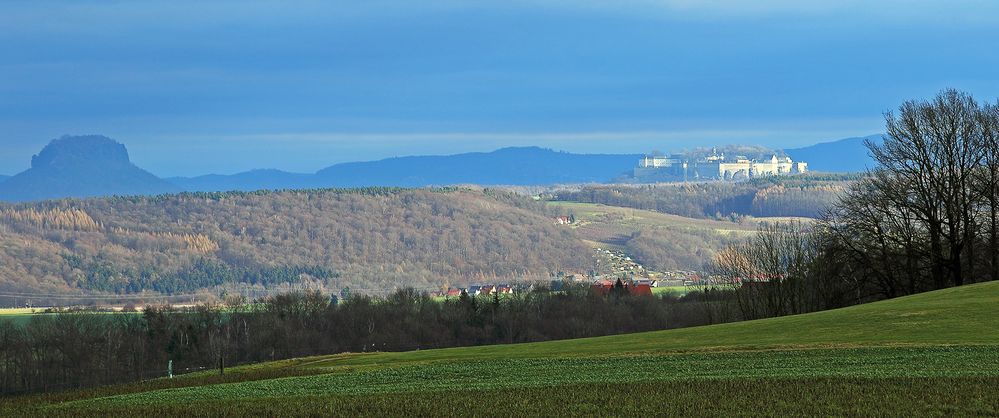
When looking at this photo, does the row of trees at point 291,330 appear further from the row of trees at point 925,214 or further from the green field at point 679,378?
the green field at point 679,378

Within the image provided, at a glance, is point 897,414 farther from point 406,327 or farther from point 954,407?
point 406,327

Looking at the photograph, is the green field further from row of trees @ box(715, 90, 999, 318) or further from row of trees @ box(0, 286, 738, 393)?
row of trees @ box(0, 286, 738, 393)

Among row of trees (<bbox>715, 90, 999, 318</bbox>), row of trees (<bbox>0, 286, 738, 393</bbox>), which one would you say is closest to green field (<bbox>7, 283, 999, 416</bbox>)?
row of trees (<bbox>715, 90, 999, 318</bbox>)

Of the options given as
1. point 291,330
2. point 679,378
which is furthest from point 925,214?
point 291,330

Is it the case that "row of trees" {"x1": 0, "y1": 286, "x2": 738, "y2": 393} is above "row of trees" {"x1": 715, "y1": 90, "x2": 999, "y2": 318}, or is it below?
below

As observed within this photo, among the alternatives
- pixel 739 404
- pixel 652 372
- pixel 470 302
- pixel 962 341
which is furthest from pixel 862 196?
pixel 470 302

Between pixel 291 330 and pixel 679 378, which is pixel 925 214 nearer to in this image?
pixel 679 378

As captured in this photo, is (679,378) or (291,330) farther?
(291,330)

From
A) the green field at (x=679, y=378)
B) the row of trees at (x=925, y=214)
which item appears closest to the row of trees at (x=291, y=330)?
the row of trees at (x=925, y=214)
